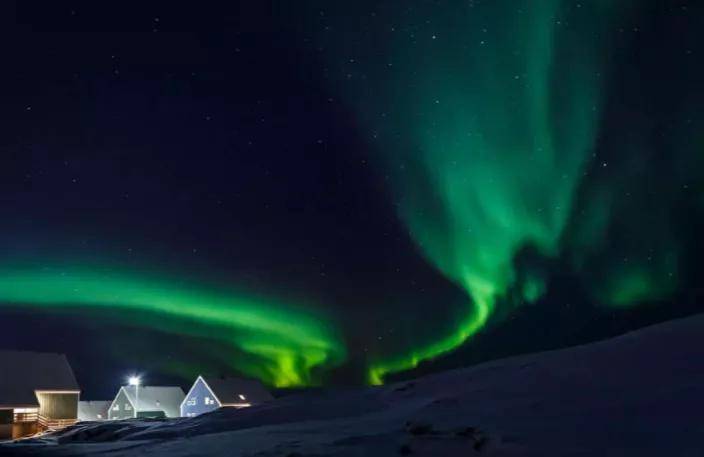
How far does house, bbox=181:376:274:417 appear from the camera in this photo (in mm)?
61312

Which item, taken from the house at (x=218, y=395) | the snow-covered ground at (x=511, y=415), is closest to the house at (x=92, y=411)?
the house at (x=218, y=395)

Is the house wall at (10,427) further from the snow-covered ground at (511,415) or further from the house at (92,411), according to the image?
the house at (92,411)

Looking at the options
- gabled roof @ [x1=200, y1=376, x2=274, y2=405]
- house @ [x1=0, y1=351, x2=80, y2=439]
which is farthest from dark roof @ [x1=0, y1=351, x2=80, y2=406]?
gabled roof @ [x1=200, y1=376, x2=274, y2=405]

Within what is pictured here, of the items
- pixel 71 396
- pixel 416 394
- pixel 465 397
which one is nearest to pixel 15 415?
pixel 71 396

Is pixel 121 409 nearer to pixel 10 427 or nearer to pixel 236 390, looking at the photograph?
pixel 236 390

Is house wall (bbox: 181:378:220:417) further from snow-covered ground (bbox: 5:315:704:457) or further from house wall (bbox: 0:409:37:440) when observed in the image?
snow-covered ground (bbox: 5:315:704:457)

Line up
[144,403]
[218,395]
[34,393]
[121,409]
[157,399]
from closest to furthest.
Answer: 1. [34,393]
2. [218,395]
3. [144,403]
4. [121,409]
5. [157,399]

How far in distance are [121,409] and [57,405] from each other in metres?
32.6

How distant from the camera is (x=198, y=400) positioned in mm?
62781

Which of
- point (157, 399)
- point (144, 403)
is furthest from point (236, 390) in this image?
point (157, 399)

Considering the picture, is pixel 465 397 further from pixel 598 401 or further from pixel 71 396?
pixel 71 396

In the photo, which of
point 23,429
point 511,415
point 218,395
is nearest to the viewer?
point 511,415

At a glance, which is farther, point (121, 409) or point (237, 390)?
point (121, 409)

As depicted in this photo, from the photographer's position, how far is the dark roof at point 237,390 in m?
61.9
